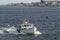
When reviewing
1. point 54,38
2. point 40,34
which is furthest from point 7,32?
point 54,38

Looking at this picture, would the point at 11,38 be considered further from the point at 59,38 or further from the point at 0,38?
the point at 59,38

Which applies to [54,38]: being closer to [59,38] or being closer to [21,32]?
[59,38]

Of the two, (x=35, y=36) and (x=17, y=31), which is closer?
(x=35, y=36)

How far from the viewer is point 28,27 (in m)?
66.1

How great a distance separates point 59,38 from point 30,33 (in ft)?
23.5

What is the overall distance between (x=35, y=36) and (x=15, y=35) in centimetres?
379

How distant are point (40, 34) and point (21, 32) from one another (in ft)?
11.3

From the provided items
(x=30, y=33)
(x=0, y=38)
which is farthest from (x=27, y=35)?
(x=0, y=38)

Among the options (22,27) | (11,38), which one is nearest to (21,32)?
(22,27)

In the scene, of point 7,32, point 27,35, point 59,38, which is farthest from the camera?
point 7,32

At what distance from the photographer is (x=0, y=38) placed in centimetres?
6206

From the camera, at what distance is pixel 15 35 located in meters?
66.1

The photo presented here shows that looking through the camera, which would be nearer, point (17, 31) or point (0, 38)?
point (0, 38)

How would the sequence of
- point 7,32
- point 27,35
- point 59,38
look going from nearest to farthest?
point 59,38, point 27,35, point 7,32
